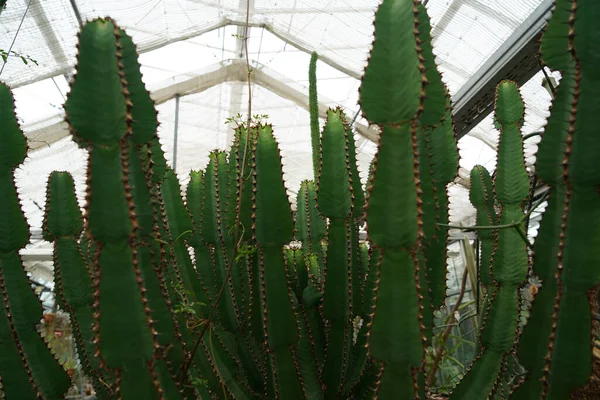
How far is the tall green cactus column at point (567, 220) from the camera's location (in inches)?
58.5

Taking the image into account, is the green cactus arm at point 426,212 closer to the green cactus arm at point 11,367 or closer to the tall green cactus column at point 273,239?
the tall green cactus column at point 273,239

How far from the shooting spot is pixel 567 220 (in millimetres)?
1562

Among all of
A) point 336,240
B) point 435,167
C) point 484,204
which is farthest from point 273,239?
point 484,204

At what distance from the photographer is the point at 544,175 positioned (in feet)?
5.43

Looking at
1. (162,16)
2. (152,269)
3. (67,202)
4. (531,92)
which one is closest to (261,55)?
(162,16)

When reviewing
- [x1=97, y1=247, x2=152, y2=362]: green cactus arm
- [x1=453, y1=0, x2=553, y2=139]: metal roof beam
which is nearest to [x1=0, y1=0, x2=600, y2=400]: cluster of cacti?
[x1=97, y1=247, x2=152, y2=362]: green cactus arm

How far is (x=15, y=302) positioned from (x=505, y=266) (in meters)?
2.06

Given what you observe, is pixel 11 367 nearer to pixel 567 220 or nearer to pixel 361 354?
pixel 361 354

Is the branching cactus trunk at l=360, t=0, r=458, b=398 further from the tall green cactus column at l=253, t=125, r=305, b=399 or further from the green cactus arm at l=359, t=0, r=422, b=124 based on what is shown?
the tall green cactus column at l=253, t=125, r=305, b=399

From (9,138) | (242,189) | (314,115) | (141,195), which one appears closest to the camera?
(141,195)

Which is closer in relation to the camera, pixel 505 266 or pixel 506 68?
pixel 505 266

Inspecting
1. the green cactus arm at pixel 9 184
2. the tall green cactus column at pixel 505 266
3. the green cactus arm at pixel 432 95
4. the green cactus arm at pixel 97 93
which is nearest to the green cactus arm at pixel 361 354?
the tall green cactus column at pixel 505 266

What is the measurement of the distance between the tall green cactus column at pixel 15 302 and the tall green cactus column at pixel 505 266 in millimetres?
1745

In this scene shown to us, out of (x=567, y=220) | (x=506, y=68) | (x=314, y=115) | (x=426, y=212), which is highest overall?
(x=506, y=68)
